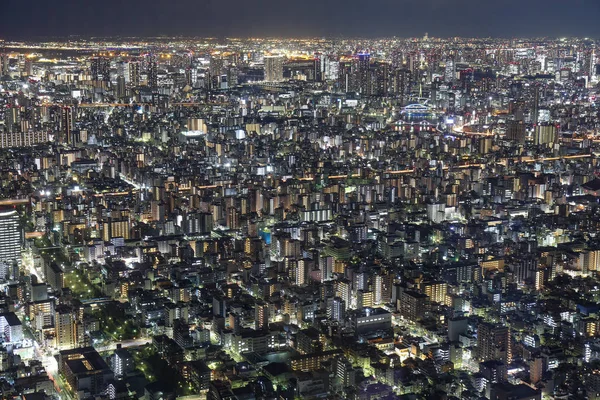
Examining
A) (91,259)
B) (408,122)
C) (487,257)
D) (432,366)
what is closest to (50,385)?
(432,366)

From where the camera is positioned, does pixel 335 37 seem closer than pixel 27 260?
No

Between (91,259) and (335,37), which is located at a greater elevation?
(335,37)

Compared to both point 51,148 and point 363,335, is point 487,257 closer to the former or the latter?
point 363,335

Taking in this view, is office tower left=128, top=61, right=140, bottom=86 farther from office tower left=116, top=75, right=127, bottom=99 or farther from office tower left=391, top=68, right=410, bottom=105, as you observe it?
office tower left=391, top=68, right=410, bottom=105

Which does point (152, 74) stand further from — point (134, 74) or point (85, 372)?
point (85, 372)

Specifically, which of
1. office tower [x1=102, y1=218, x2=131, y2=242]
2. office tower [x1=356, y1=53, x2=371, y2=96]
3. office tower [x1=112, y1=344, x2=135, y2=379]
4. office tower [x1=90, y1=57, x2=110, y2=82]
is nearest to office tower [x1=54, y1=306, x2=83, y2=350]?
office tower [x1=112, y1=344, x2=135, y2=379]

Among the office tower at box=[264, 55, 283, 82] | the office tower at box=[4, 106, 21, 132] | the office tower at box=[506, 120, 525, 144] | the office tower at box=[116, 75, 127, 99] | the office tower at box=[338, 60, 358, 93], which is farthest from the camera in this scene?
the office tower at box=[264, 55, 283, 82]
